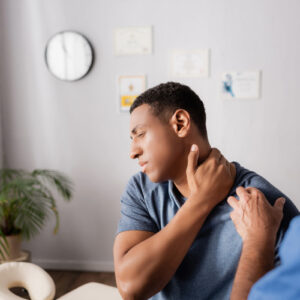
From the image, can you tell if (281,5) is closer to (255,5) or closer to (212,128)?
(255,5)

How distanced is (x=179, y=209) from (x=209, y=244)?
139mm

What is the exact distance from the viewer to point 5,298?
4.41 feet

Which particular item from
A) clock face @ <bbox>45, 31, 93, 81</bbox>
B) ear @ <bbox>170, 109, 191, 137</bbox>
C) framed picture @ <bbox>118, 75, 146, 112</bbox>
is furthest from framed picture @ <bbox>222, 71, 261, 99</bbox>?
ear @ <bbox>170, 109, 191, 137</bbox>

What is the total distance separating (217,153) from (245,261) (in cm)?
36

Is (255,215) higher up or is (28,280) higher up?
(255,215)

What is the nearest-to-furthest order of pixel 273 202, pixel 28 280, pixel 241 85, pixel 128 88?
pixel 273 202, pixel 28 280, pixel 241 85, pixel 128 88

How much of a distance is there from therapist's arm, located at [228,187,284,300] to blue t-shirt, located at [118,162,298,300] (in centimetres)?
6

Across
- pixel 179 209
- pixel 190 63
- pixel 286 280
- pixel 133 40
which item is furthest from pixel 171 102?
pixel 133 40

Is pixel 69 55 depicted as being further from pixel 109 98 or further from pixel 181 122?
pixel 181 122

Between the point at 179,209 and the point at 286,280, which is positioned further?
the point at 179,209

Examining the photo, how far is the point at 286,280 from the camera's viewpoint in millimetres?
470

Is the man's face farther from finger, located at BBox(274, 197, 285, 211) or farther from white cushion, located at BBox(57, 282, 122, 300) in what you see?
white cushion, located at BBox(57, 282, 122, 300)

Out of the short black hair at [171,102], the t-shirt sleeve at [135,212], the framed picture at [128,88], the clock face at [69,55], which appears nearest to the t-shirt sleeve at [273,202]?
the short black hair at [171,102]

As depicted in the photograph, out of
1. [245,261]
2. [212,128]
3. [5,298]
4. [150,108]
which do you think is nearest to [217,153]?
[150,108]
